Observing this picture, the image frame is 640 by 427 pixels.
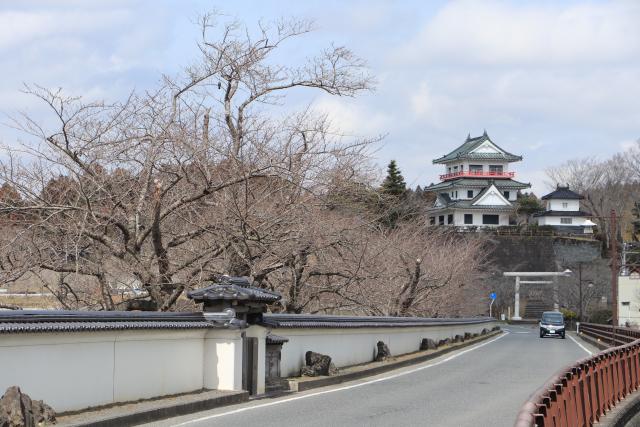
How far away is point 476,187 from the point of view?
111 m

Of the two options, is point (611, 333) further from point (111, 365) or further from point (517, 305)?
point (517, 305)

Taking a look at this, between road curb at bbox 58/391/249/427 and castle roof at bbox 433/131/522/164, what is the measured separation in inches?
4041

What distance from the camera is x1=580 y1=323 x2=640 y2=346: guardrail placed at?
3007cm

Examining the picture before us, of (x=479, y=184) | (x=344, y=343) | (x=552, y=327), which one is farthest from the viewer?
(x=479, y=184)

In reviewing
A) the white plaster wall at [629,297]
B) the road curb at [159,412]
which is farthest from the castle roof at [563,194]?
the road curb at [159,412]

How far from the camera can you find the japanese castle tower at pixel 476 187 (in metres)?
108

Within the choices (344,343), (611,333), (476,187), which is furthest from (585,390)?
(476,187)

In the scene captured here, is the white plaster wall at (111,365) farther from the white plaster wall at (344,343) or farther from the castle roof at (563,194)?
the castle roof at (563,194)

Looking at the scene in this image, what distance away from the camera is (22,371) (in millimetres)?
9688

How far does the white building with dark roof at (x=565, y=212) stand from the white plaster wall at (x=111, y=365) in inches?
3933

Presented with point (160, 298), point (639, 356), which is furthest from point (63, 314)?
point (639, 356)

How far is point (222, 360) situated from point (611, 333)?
29.7 meters

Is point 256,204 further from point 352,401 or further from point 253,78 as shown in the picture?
point 352,401

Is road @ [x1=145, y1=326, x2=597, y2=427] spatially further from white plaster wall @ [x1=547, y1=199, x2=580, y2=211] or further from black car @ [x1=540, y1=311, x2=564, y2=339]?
white plaster wall @ [x1=547, y1=199, x2=580, y2=211]
